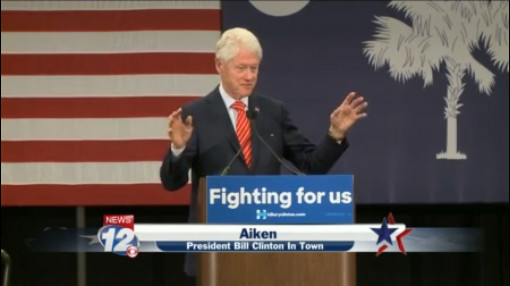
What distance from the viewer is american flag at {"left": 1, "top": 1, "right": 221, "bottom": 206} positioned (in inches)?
252

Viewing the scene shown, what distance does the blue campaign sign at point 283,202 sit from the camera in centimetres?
425

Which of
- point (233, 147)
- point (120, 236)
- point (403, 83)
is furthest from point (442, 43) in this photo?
point (120, 236)

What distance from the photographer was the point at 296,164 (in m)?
5.35

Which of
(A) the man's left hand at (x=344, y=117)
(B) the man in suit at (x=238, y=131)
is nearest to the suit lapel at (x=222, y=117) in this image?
(B) the man in suit at (x=238, y=131)

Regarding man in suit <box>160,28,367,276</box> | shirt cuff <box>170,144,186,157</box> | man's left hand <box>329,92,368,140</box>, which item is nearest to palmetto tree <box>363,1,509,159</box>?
man in suit <box>160,28,367,276</box>

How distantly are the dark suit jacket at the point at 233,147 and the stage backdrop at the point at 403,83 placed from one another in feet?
2.25

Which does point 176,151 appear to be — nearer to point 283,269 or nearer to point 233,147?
point 233,147

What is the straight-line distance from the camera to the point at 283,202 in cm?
429

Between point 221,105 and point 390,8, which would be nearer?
point 221,105

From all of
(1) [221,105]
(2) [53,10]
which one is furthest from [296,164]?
(2) [53,10]

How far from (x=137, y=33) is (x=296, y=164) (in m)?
1.67

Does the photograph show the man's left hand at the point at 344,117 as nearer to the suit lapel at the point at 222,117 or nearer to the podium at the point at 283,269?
the suit lapel at the point at 222,117

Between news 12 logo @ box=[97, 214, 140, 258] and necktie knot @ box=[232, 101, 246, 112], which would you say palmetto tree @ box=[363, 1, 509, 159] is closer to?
necktie knot @ box=[232, 101, 246, 112]

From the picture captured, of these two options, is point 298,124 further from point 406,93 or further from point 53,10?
point 53,10
